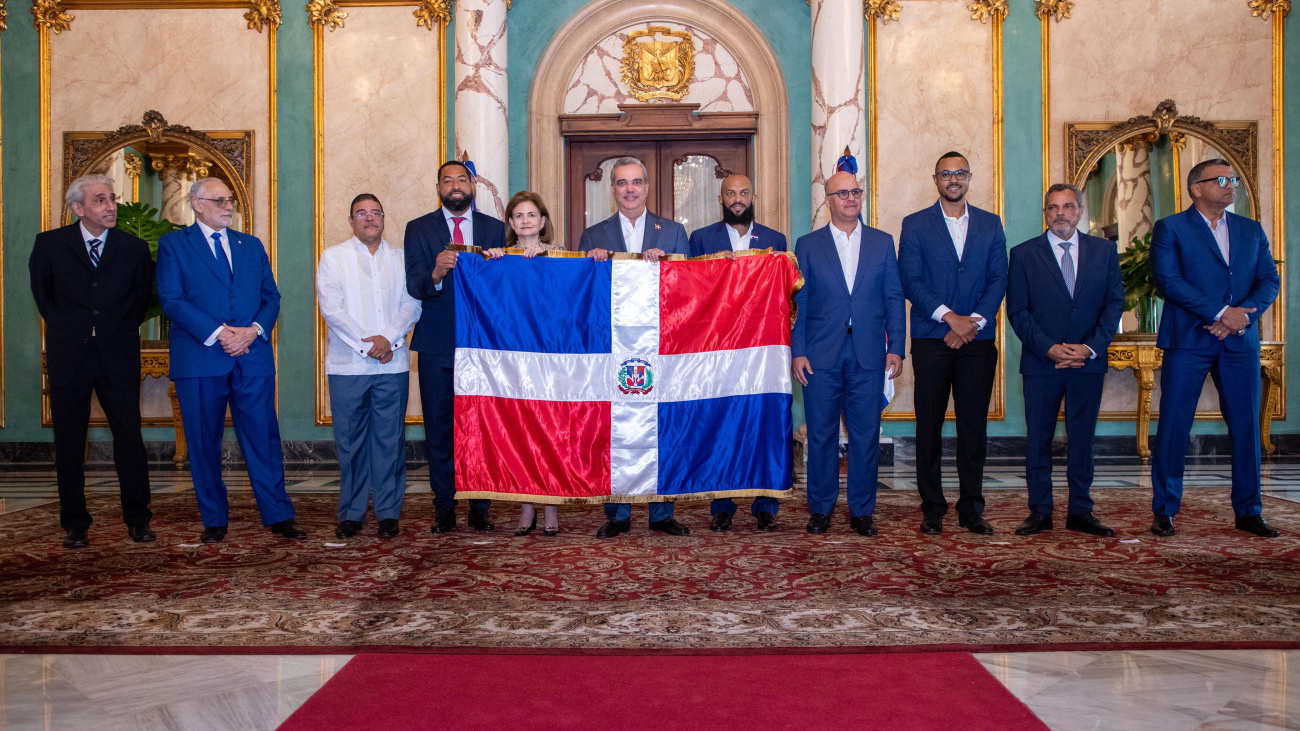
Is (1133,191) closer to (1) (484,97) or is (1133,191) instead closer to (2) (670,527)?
(1) (484,97)

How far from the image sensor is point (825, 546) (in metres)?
3.91

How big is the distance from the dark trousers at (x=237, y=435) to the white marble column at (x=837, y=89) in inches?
185

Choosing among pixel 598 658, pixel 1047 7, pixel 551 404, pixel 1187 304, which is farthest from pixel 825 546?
pixel 1047 7

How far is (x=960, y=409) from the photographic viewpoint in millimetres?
4383

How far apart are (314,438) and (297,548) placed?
4366mm

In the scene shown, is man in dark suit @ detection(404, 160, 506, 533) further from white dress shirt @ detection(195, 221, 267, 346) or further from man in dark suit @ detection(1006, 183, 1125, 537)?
man in dark suit @ detection(1006, 183, 1125, 537)

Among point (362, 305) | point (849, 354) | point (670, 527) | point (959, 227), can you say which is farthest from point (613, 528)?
point (959, 227)

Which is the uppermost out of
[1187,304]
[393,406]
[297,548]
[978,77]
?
[978,77]

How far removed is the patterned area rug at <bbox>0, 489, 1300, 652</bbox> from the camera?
2.59m

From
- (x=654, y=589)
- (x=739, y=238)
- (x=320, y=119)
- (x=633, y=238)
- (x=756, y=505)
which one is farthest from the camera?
(x=320, y=119)

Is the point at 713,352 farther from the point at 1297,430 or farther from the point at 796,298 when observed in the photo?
the point at 1297,430

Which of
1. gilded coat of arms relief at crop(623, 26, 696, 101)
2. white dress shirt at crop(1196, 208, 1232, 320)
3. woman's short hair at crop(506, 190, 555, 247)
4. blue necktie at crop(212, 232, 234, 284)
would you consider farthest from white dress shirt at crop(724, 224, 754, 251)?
gilded coat of arms relief at crop(623, 26, 696, 101)

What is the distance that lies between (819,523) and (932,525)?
523 mm

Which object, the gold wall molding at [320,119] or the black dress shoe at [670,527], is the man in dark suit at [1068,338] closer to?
the black dress shoe at [670,527]
